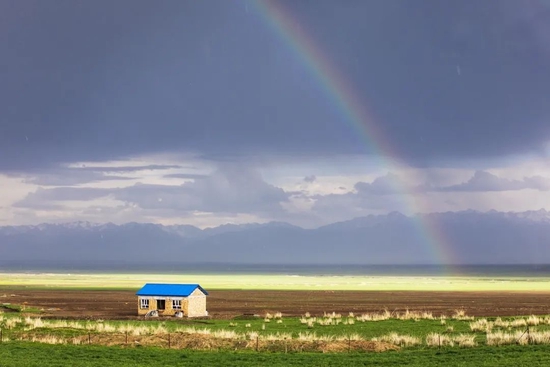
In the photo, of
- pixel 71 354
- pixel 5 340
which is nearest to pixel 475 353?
pixel 71 354

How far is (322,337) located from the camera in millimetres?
42719

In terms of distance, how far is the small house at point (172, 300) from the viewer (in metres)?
62.8

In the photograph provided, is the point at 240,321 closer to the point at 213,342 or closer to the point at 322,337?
the point at 322,337

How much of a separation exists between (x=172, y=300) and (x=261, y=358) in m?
31.6

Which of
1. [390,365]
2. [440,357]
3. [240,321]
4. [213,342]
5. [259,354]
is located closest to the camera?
[390,365]

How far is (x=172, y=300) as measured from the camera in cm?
6306

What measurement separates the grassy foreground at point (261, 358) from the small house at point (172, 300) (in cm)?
2694

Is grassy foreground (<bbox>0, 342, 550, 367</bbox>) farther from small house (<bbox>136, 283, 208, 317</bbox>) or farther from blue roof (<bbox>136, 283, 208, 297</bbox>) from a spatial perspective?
blue roof (<bbox>136, 283, 208, 297</bbox>)

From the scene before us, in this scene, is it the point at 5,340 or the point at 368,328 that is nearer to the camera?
the point at 5,340

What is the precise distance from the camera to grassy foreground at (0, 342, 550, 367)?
30.4 meters

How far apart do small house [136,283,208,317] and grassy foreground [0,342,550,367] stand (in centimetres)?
2694

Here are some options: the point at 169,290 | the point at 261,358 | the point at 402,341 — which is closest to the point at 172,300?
the point at 169,290

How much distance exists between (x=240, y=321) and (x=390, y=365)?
2868cm

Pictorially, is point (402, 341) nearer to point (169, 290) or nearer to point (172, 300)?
point (172, 300)
